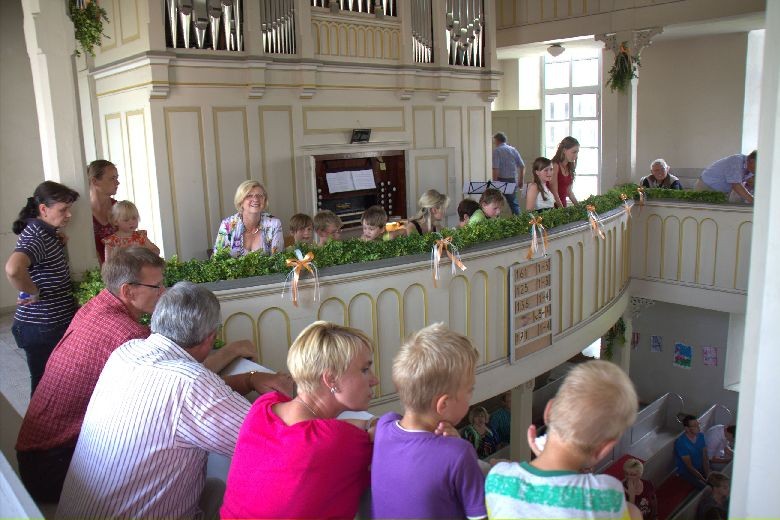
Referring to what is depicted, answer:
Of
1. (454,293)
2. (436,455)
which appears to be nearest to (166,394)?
(436,455)

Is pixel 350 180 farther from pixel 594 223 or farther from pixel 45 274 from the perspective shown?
pixel 45 274

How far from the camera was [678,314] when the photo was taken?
12.1 m

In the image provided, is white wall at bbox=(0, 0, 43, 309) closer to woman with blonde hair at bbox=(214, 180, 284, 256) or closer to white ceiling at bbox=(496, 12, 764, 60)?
woman with blonde hair at bbox=(214, 180, 284, 256)

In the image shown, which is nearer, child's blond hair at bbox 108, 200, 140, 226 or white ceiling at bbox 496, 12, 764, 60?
child's blond hair at bbox 108, 200, 140, 226

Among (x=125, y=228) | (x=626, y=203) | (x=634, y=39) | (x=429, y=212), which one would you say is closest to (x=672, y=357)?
(x=626, y=203)

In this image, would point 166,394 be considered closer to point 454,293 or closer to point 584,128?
point 454,293

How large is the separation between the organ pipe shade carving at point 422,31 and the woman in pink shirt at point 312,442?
7331 mm

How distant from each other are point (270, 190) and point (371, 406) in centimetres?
325

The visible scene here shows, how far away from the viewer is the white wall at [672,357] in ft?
38.4

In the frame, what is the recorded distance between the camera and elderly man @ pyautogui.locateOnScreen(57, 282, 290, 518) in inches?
92.4

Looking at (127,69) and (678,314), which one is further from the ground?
(127,69)

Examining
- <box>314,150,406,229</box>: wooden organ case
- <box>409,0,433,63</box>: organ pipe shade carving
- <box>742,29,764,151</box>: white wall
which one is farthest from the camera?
<box>742,29,764,151</box>: white wall

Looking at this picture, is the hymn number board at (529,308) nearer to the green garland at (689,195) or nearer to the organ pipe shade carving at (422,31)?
the green garland at (689,195)

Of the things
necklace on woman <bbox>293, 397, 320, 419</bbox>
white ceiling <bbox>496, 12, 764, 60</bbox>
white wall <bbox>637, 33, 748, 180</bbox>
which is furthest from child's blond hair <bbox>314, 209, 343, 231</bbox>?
white wall <bbox>637, 33, 748, 180</bbox>
